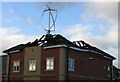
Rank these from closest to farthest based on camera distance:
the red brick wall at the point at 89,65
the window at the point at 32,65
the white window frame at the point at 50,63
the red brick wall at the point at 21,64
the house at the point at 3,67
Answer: the white window frame at the point at 50,63, the red brick wall at the point at 89,65, the window at the point at 32,65, the red brick wall at the point at 21,64, the house at the point at 3,67

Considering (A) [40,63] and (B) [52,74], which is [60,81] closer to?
(B) [52,74]

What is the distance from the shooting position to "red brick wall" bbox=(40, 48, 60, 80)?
3750 cm

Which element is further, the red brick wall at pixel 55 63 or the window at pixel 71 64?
the window at pixel 71 64

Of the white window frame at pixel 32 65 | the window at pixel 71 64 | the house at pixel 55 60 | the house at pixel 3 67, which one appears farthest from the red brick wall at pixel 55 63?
the house at pixel 3 67

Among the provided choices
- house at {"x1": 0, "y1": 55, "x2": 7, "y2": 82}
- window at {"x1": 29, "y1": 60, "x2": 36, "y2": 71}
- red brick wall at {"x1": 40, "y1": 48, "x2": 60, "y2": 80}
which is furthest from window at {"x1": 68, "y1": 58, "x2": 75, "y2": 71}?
house at {"x1": 0, "y1": 55, "x2": 7, "y2": 82}

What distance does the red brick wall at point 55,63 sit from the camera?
1476 inches

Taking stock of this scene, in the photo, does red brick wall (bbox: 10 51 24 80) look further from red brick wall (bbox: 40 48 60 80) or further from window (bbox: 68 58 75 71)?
window (bbox: 68 58 75 71)

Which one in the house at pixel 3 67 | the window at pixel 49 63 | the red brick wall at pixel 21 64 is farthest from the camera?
the house at pixel 3 67

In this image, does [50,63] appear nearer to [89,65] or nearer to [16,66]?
[89,65]

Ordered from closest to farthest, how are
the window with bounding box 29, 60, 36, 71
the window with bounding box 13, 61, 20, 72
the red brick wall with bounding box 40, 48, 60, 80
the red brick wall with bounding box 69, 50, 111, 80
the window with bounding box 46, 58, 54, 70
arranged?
1. the red brick wall with bounding box 40, 48, 60, 80
2. the window with bounding box 46, 58, 54, 70
3. the red brick wall with bounding box 69, 50, 111, 80
4. the window with bounding box 29, 60, 36, 71
5. the window with bounding box 13, 61, 20, 72

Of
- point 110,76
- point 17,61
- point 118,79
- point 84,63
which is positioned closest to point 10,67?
point 17,61

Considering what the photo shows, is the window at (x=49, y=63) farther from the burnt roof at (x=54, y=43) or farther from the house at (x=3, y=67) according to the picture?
the house at (x=3, y=67)

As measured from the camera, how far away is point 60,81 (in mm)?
37188

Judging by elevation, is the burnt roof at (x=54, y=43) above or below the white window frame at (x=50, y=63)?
above
